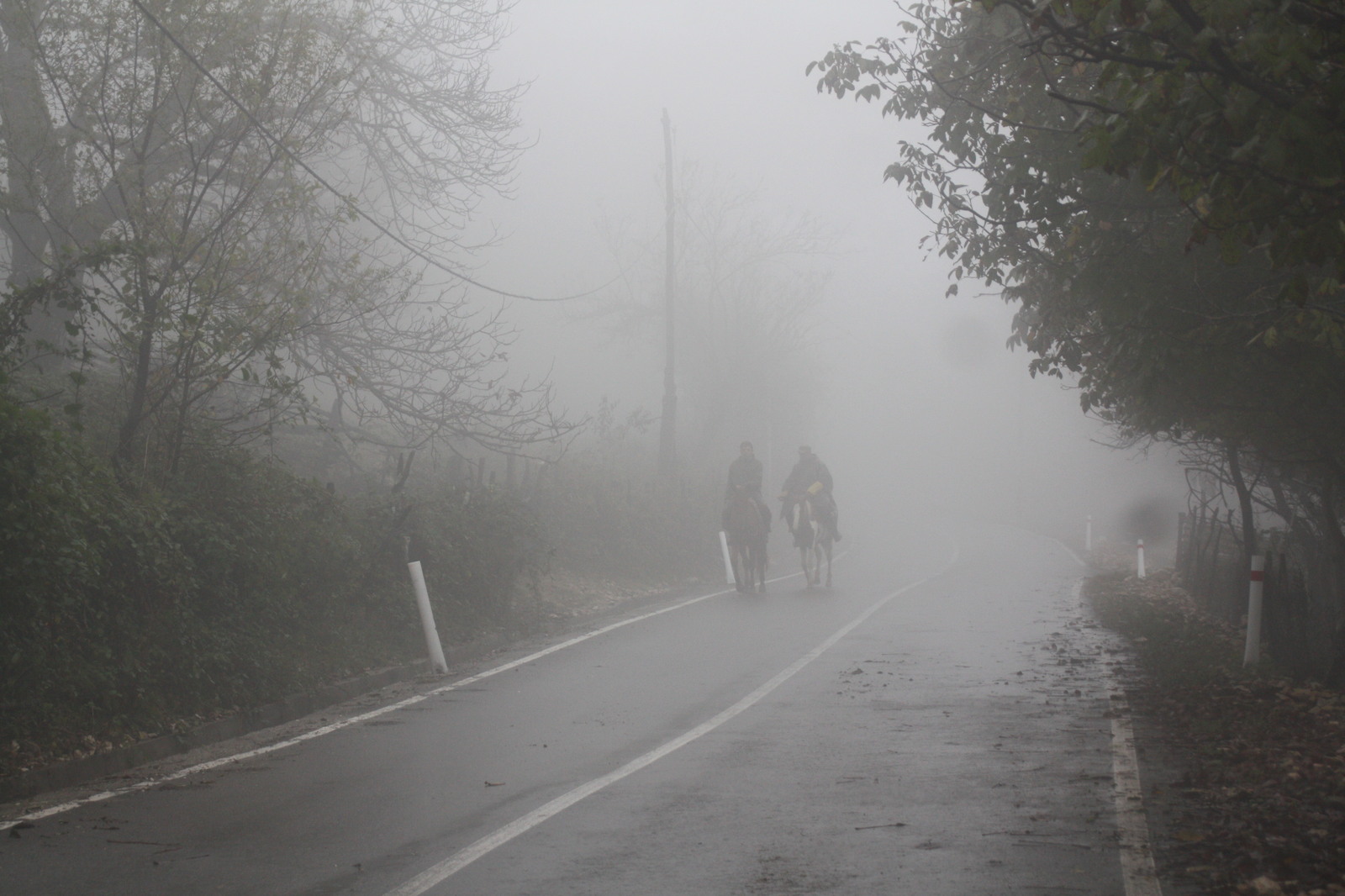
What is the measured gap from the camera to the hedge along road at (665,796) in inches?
218

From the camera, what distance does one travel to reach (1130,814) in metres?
6.46

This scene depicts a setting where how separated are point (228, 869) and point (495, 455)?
2522cm

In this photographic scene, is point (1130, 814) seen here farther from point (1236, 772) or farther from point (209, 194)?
point (209, 194)

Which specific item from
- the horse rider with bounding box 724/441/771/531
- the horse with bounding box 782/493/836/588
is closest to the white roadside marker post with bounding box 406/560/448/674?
the horse rider with bounding box 724/441/771/531

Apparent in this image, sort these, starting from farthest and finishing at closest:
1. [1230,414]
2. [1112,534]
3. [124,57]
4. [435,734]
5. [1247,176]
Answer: [1112,534], [124,57], [1230,414], [435,734], [1247,176]

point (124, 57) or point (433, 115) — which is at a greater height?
point (433, 115)

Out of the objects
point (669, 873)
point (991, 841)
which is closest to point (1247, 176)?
point (991, 841)

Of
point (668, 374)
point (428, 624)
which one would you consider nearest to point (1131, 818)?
point (428, 624)

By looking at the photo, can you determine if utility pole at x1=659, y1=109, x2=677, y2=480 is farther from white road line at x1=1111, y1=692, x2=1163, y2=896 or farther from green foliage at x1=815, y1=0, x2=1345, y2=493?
white road line at x1=1111, y1=692, x2=1163, y2=896

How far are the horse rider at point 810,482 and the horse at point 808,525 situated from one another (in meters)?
0.11

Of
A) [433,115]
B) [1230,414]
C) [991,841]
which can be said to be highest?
[433,115]

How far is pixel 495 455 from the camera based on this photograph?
30766 millimetres

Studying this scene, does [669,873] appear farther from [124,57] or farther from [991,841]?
[124,57]

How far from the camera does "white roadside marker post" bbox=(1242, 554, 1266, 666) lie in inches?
448
